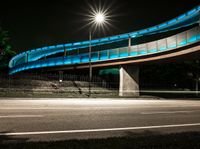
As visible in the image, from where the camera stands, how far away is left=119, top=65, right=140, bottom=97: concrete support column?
1264 inches

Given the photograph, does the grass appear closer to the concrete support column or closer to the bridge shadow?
the bridge shadow

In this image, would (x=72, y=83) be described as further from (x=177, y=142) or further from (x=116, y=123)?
(x=177, y=142)

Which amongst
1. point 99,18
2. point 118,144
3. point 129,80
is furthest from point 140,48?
point 118,144

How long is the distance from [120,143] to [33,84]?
2238 cm

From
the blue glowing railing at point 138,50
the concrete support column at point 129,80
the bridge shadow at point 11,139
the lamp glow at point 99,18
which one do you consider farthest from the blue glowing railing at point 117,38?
the bridge shadow at point 11,139

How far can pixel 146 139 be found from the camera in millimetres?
5582

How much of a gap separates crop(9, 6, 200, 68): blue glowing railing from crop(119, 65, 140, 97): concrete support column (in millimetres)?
7483

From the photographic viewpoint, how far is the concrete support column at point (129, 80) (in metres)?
32.1

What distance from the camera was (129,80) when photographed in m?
32.8

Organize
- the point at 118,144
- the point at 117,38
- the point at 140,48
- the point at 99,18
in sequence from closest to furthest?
1. the point at 118,144
2. the point at 99,18
3. the point at 140,48
4. the point at 117,38

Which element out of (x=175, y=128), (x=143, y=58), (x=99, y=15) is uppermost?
(x=99, y=15)

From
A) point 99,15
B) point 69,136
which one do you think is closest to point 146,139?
point 69,136

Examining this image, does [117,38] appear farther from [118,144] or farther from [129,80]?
[118,144]

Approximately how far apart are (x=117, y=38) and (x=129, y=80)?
526 inches
